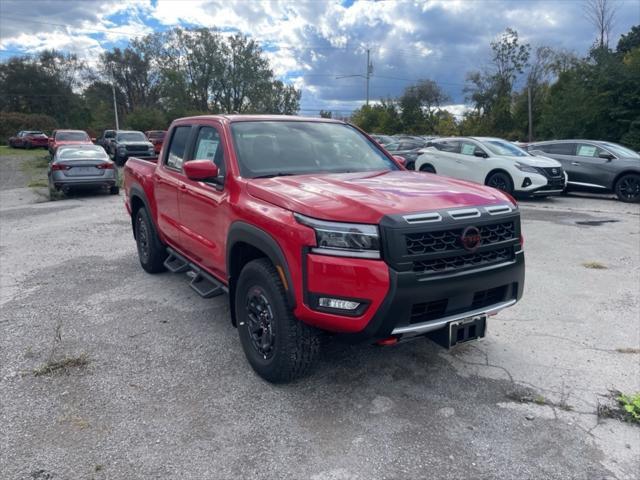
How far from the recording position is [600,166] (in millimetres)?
12672

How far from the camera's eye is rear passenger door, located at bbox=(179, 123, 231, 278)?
153 inches

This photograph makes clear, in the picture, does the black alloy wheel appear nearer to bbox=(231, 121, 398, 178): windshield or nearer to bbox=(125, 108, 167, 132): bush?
bbox=(231, 121, 398, 178): windshield

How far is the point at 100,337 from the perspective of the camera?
169 inches

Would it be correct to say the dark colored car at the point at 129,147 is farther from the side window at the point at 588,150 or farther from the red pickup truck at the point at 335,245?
the red pickup truck at the point at 335,245

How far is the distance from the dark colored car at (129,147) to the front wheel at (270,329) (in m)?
21.9

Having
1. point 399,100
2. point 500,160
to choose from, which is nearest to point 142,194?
point 500,160

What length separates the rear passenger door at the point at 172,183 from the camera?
4.93 meters

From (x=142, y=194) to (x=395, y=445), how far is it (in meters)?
4.49

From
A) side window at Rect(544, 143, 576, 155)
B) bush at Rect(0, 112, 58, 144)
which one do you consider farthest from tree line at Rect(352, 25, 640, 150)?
bush at Rect(0, 112, 58, 144)

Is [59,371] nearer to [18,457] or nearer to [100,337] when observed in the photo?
[100,337]

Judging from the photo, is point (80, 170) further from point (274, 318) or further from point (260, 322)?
point (274, 318)

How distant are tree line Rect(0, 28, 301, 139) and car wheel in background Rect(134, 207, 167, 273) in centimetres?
5453

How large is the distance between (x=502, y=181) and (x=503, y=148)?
109 centimetres

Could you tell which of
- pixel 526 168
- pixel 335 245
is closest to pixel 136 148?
pixel 526 168
